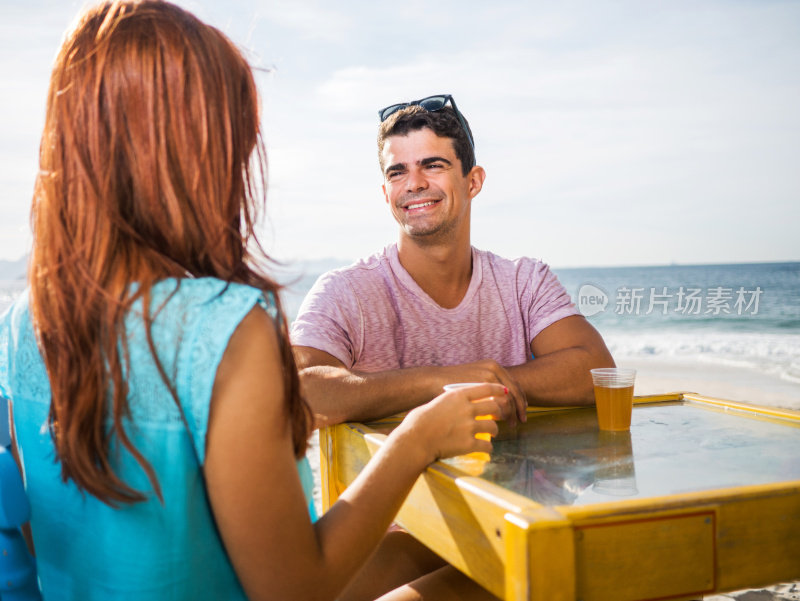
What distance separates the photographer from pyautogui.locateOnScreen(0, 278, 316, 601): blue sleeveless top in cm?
88

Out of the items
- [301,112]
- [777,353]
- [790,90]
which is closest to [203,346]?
[777,353]

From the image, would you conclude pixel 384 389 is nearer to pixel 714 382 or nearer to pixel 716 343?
pixel 714 382

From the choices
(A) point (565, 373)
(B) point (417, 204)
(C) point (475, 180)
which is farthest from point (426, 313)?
(C) point (475, 180)

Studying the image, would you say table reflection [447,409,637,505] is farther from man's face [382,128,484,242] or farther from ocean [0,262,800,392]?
ocean [0,262,800,392]

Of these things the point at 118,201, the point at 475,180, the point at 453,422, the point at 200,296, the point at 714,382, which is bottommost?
the point at 714,382

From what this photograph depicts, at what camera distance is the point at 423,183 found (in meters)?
2.64

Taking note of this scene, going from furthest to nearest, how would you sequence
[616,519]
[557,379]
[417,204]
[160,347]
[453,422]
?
1. [417,204]
2. [557,379]
3. [453,422]
4. [616,519]
5. [160,347]

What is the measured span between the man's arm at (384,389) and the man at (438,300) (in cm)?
9

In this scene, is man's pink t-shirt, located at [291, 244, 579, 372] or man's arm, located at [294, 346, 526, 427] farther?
man's pink t-shirt, located at [291, 244, 579, 372]

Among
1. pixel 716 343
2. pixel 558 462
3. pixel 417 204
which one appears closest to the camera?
pixel 558 462

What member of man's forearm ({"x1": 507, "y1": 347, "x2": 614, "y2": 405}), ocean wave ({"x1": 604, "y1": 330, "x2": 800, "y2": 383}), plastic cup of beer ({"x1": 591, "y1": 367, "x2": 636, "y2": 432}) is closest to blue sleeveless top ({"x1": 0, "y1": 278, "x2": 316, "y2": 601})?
plastic cup of beer ({"x1": 591, "y1": 367, "x2": 636, "y2": 432})

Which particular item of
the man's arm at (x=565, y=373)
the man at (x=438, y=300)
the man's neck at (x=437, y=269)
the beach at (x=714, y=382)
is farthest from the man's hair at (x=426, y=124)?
the beach at (x=714, y=382)

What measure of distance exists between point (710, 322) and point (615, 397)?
724 inches

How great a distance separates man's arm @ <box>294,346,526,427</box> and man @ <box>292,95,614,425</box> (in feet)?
0.30
